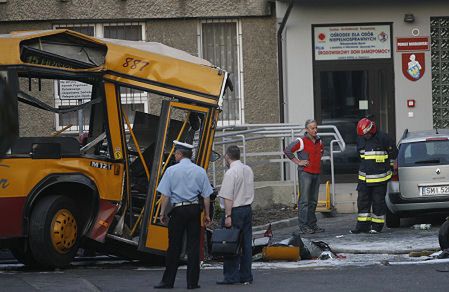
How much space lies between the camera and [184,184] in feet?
39.9

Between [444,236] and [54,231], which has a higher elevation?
[54,231]

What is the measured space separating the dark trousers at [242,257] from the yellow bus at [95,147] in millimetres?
1636

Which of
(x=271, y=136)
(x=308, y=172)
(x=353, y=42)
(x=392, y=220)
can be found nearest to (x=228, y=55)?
(x=353, y=42)

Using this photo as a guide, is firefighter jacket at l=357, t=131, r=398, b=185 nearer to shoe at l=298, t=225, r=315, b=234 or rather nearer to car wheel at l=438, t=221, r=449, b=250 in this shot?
shoe at l=298, t=225, r=315, b=234

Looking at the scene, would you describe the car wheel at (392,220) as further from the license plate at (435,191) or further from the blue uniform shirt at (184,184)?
the blue uniform shirt at (184,184)

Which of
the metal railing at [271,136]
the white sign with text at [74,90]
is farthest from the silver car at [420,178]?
the white sign with text at [74,90]

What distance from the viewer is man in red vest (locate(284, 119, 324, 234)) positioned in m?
18.0

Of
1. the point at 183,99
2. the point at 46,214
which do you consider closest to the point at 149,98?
the point at 183,99

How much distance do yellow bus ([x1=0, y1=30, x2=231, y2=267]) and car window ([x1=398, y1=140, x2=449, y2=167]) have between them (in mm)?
4259

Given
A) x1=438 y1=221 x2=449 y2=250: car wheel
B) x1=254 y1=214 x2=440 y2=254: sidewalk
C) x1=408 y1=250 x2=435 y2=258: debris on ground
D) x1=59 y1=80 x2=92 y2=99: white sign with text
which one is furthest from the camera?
x1=254 y1=214 x2=440 y2=254: sidewalk

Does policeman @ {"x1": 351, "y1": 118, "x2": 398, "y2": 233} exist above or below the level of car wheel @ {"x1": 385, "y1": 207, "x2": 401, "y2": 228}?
above

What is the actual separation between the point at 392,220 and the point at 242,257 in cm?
626

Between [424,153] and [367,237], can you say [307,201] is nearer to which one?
[367,237]

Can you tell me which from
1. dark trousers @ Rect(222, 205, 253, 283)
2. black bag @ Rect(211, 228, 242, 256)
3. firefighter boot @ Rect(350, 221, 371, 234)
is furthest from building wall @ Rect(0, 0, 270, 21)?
black bag @ Rect(211, 228, 242, 256)
